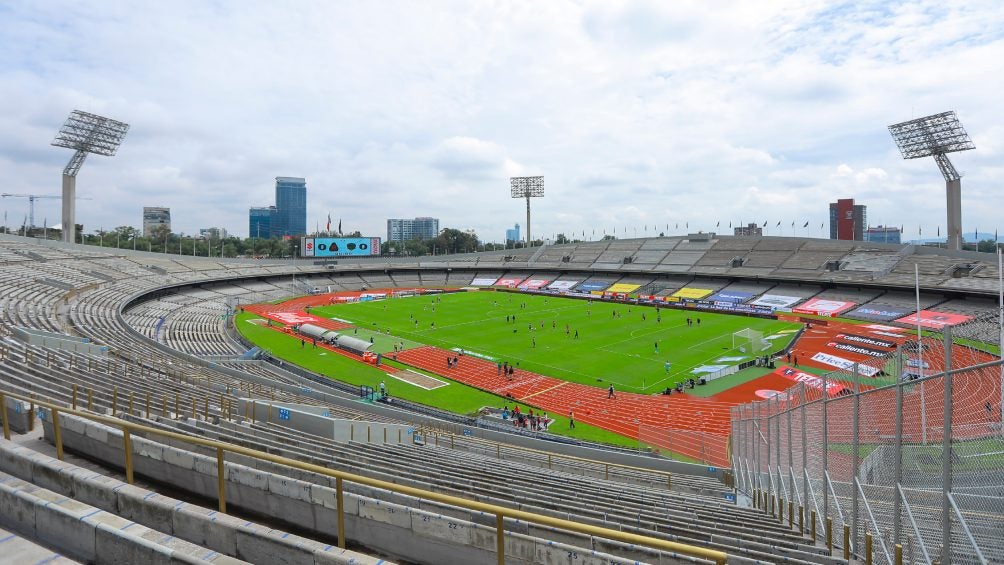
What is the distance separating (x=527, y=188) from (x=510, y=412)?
78.4 m

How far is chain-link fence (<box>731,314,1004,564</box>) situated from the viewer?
5.01 meters

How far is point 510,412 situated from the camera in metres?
26.3

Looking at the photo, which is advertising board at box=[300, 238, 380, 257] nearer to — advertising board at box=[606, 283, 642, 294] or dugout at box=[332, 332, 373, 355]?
advertising board at box=[606, 283, 642, 294]

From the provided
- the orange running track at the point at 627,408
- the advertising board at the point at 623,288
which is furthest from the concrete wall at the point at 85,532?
the advertising board at the point at 623,288

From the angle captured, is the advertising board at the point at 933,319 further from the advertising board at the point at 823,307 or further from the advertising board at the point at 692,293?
the advertising board at the point at 692,293

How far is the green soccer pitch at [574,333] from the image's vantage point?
3522 cm

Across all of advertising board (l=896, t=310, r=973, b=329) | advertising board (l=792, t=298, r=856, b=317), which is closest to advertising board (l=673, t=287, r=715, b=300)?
advertising board (l=792, t=298, r=856, b=317)

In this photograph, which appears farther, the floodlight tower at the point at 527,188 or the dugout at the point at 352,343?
the floodlight tower at the point at 527,188

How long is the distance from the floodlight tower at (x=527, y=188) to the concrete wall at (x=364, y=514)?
94411mm

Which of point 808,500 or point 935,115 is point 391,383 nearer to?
point 808,500

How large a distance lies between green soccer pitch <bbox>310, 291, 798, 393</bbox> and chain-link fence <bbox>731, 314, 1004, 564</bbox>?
2200 centimetres

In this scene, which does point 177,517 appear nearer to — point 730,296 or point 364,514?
point 364,514

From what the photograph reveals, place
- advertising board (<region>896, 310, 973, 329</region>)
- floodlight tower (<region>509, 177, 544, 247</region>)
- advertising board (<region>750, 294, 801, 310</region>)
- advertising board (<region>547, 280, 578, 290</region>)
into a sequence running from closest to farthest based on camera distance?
advertising board (<region>896, 310, 973, 329</region>) < advertising board (<region>750, 294, 801, 310</region>) < advertising board (<region>547, 280, 578, 290</region>) < floodlight tower (<region>509, 177, 544, 247</region>)

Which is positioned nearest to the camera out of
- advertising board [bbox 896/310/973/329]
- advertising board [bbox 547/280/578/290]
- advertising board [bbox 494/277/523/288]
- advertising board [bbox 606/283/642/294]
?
advertising board [bbox 896/310/973/329]
